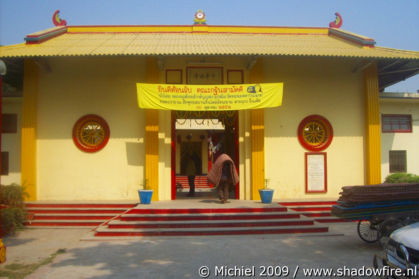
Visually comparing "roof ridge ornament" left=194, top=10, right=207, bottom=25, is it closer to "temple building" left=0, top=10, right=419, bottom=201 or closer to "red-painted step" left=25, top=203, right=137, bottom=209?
"temple building" left=0, top=10, right=419, bottom=201

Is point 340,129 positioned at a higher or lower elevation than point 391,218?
higher

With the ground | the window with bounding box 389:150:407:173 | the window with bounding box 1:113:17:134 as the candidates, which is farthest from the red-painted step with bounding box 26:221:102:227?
the window with bounding box 389:150:407:173

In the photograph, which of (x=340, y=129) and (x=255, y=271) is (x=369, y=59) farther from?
(x=255, y=271)

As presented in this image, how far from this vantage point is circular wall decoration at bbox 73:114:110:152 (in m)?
10.6

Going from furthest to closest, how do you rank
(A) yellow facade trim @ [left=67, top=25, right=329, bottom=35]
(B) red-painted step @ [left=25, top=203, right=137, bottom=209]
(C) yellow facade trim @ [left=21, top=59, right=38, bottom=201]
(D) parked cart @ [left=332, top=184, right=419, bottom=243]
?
(A) yellow facade trim @ [left=67, top=25, right=329, bottom=35], (C) yellow facade trim @ [left=21, top=59, right=38, bottom=201], (B) red-painted step @ [left=25, top=203, right=137, bottom=209], (D) parked cart @ [left=332, top=184, right=419, bottom=243]

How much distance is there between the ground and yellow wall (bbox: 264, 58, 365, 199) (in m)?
2.98

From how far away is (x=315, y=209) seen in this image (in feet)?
32.4

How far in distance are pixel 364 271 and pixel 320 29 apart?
968cm

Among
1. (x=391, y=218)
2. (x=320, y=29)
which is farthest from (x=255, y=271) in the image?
(x=320, y=29)

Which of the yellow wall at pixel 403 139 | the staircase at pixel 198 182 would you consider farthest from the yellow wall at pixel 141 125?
the staircase at pixel 198 182

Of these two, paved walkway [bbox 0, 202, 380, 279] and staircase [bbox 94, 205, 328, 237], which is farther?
staircase [bbox 94, 205, 328, 237]

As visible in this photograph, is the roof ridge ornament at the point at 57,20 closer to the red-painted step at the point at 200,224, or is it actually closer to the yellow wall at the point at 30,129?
the yellow wall at the point at 30,129

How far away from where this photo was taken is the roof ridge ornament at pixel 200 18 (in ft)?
41.7

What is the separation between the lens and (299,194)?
10.9m
